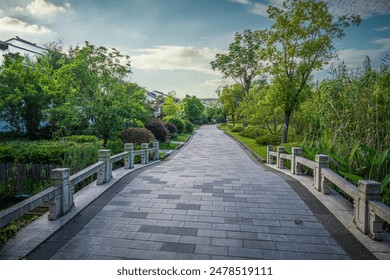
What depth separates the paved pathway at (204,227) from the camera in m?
3.12

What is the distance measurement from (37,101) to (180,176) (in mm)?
10027

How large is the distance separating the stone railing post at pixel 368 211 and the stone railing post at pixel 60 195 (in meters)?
4.61

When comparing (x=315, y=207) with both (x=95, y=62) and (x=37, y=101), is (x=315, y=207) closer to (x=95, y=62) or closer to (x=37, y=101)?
(x=37, y=101)

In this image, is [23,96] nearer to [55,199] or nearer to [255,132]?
[55,199]

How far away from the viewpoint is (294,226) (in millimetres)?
3902

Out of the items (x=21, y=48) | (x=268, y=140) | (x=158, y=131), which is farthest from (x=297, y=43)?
(x=21, y=48)

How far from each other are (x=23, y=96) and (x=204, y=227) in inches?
500

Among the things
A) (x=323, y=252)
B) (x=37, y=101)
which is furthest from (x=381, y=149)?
(x=37, y=101)

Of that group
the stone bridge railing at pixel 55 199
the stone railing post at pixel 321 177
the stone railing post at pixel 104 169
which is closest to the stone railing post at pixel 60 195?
the stone bridge railing at pixel 55 199

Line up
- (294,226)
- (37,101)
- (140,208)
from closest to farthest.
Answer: (294,226), (140,208), (37,101)

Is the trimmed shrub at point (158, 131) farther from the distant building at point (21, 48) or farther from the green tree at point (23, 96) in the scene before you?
the distant building at point (21, 48)

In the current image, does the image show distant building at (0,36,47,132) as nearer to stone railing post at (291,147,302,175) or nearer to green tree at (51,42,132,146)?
green tree at (51,42,132,146)

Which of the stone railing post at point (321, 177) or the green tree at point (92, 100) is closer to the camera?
the stone railing post at point (321, 177)

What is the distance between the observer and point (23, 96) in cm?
1235
